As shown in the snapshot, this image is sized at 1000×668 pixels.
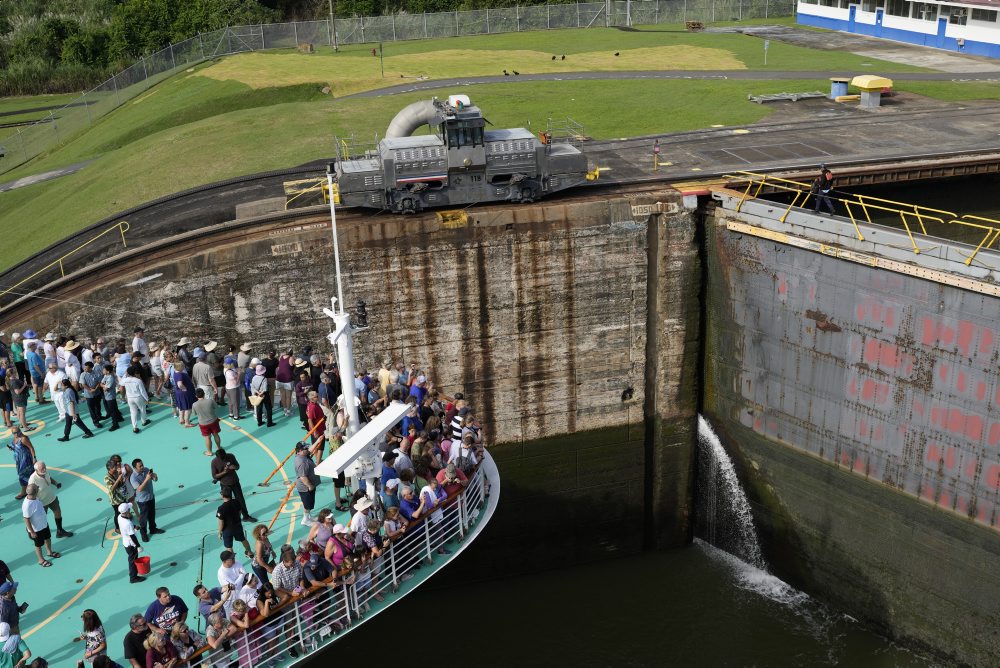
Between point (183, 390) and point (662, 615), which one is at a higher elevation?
point (183, 390)

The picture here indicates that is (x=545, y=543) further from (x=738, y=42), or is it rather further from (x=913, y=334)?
(x=738, y=42)

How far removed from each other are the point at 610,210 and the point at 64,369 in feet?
55.6

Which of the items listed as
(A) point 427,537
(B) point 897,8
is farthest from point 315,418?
(B) point 897,8

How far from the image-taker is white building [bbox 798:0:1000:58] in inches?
2324

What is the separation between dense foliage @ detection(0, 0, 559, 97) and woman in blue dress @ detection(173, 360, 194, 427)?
6680cm

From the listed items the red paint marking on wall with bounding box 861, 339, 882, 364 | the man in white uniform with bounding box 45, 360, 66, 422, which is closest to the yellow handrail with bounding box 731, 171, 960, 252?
the red paint marking on wall with bounding box 861, 339, 882, 364

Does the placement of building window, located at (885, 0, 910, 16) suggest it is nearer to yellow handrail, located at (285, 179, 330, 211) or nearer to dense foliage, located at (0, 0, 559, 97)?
dense foliage, located at (0, 0, 559, 97)

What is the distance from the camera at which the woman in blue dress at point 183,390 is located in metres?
23.8

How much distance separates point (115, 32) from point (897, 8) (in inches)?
2573

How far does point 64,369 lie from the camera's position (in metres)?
26.5

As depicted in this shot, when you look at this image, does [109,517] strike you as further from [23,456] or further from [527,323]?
[527,323]

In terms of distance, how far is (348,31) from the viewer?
77.6 metres

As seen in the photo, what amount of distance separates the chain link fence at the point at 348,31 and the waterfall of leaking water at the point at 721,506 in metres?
49.9

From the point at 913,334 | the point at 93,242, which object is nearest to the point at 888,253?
the point at 913,334
